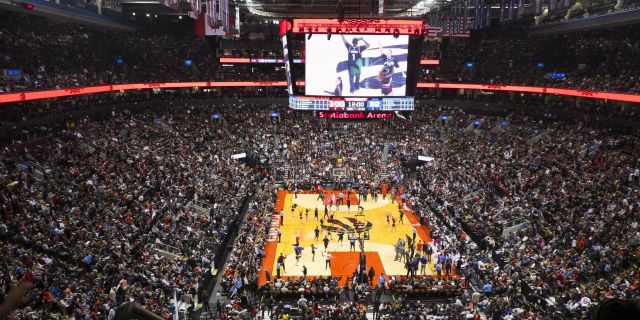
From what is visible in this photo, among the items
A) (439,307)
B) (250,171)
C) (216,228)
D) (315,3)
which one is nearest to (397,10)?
(315,3)

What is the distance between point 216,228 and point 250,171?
12601mm

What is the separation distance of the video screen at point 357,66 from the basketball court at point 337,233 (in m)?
8.28

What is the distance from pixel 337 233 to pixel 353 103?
8.16 m

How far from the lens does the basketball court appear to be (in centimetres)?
2495

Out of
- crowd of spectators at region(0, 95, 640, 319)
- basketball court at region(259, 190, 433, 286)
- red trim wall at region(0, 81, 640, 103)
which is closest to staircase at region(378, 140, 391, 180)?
crowd of spectators at region(0, 95, 640, 319)

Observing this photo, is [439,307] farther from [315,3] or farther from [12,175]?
[315,3]

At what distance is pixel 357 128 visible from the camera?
1898 inches

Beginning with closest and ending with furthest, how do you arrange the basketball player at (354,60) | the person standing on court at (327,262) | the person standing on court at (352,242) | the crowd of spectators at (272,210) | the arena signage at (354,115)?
the crowd of spectators at (272,210)
the person standing on court at (327,262)
the person standing on court at (352,242)
the basketball player at (354,60)
the arena signage at (354,115)

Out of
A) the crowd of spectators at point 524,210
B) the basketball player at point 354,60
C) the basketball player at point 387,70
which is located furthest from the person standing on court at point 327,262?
the basketball player at point 387,70

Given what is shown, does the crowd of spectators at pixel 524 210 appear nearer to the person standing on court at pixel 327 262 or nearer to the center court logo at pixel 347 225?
the person standing on court at pixel 327 262

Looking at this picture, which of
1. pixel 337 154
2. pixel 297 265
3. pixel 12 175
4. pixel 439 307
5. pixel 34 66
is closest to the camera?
pixel 439 307

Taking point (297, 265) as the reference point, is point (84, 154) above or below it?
above

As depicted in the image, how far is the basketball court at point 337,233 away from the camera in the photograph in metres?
25.0

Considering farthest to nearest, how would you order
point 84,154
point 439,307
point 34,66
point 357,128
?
point 357,128 < point 34,66 < point 84,154 < point 439,307
